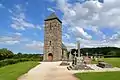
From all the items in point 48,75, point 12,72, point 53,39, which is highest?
point 53,39

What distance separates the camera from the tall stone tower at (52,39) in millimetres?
61325

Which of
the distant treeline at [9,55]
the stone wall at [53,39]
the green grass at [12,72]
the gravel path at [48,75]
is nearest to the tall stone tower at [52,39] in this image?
the stone wall at [53,39]

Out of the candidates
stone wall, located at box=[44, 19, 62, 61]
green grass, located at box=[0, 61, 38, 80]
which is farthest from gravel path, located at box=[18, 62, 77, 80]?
stone wall, located at box=[44, 19, 62, 61]

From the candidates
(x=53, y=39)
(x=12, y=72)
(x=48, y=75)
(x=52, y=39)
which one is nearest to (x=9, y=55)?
(x=52, y=39)

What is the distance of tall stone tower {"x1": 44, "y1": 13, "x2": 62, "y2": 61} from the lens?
61325 millimetres

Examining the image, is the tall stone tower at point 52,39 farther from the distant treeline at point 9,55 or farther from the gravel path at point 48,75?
the gravel path at point 48,75

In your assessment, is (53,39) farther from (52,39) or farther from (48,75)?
(48,75)

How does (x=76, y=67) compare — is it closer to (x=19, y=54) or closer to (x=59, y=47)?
(x=59, y=47)

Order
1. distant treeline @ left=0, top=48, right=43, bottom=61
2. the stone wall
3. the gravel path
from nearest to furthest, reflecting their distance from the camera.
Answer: the gravel path → the stone wall → distant treeline @ left=0, top=48, right=43, bottom=61

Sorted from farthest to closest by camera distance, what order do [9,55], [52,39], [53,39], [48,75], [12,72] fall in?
[9,55], [52,39], [53,39], [12,72], [48,75]

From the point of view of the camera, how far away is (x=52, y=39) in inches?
2452

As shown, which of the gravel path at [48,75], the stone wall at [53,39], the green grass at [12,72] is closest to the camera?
the gravel path at [48,75]

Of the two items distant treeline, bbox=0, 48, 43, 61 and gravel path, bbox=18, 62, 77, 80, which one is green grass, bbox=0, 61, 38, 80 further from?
distant treeline, bbox=0, 48, 43, 61

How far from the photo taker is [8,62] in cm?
Result: 4416
